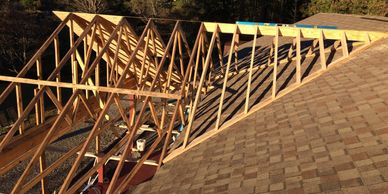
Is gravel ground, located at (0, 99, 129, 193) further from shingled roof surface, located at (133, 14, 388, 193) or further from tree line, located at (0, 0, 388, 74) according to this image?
tree line, located at (0, 0, 388, 74)

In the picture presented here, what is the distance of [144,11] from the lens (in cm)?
4175

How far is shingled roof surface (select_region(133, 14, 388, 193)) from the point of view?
661 cm

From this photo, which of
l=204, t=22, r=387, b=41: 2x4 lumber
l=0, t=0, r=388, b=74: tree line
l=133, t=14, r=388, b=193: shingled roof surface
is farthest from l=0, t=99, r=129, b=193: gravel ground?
l=0, t=0, r=388, b=74: tree line

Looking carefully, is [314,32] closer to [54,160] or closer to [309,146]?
[309,146]

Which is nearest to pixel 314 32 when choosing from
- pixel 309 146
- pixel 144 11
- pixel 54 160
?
pixel 309 146

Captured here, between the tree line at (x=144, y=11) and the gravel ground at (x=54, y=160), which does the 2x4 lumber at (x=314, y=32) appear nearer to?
the gravel ground at (x=54, y=160)

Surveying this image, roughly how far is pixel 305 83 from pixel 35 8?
3593 cm

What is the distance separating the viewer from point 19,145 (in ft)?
37.4

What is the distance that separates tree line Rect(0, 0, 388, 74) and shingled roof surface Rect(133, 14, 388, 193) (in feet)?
88.0

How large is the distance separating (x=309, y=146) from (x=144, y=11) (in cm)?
3646

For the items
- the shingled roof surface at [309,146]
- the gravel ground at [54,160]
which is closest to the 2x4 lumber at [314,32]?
the shingled roof surface at [309,146]

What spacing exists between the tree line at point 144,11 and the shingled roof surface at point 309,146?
2682cm

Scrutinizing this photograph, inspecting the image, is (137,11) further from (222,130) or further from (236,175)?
(236,175)

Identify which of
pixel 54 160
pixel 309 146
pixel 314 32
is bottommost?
pixel 54 160
